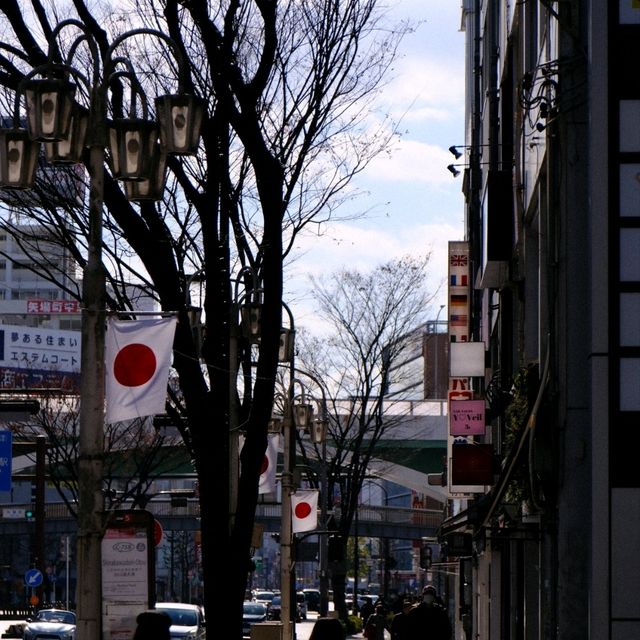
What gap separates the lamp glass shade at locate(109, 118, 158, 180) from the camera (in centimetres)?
1119

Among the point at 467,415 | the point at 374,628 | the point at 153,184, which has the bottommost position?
the point at 374,628

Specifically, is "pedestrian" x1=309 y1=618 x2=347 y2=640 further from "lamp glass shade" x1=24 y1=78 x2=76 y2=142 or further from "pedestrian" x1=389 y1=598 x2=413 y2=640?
"lamp glass shade" x1=24 y1=78 x2=76 y2=142

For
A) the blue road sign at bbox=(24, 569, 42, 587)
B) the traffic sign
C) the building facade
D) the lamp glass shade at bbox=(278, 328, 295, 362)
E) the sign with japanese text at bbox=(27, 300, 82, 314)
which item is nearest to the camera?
the building facade

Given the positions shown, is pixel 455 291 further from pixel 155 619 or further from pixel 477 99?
pixel 155 619

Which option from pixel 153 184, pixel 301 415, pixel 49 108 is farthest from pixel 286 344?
pixel 49 108

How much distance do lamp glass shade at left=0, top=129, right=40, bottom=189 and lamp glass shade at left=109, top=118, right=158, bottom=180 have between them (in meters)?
0.69

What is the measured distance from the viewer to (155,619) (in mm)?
8930

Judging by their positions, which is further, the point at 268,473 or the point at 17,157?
the point at 268,473

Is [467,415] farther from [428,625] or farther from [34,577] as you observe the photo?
[34,577]

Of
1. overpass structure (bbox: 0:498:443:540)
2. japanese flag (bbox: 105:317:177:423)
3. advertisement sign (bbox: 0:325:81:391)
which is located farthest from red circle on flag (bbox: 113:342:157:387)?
advertisement sign (bbox: 0:325:81:391)

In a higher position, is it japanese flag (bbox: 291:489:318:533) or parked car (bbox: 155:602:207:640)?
japanese flag (bbox: 291:489:318:533)

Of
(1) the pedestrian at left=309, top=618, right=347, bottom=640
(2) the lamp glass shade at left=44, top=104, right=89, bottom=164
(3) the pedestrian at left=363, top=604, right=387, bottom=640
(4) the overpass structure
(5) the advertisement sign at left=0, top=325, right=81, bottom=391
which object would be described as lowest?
(3) the pedestrian at left=363, top=604, right=387, bottom=640

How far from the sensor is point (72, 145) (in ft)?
37.7

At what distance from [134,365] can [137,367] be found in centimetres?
3
